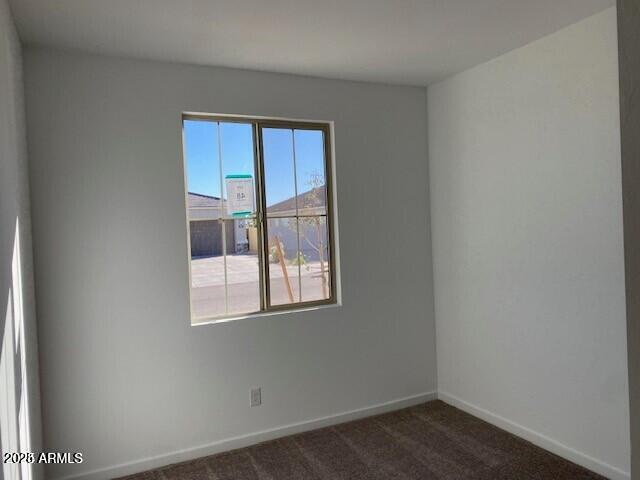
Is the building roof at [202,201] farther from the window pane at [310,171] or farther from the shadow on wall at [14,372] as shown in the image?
the shadow on wall at [14,372]

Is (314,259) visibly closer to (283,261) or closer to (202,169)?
(283,261)

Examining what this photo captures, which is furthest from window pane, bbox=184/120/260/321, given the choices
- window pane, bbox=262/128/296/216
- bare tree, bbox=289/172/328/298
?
bare tree, bbox=289/172/328/298

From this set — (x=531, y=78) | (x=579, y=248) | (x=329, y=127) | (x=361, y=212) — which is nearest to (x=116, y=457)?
(x=361, y=212)

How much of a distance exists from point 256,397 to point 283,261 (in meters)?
0.93

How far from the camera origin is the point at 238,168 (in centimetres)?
326

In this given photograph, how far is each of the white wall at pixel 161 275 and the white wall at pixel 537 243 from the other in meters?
0.45

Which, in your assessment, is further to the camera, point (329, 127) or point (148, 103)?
point (329, 127)

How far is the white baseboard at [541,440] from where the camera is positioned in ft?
8.58

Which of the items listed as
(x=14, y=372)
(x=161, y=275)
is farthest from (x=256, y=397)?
(x=14, y=372)

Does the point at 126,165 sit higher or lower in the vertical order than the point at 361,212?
higher

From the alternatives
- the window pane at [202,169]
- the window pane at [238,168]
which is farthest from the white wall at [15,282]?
the window pane at [238,168]

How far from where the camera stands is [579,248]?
2709mm

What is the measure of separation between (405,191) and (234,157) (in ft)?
4.35

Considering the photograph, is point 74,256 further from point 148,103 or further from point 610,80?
point 610,80
